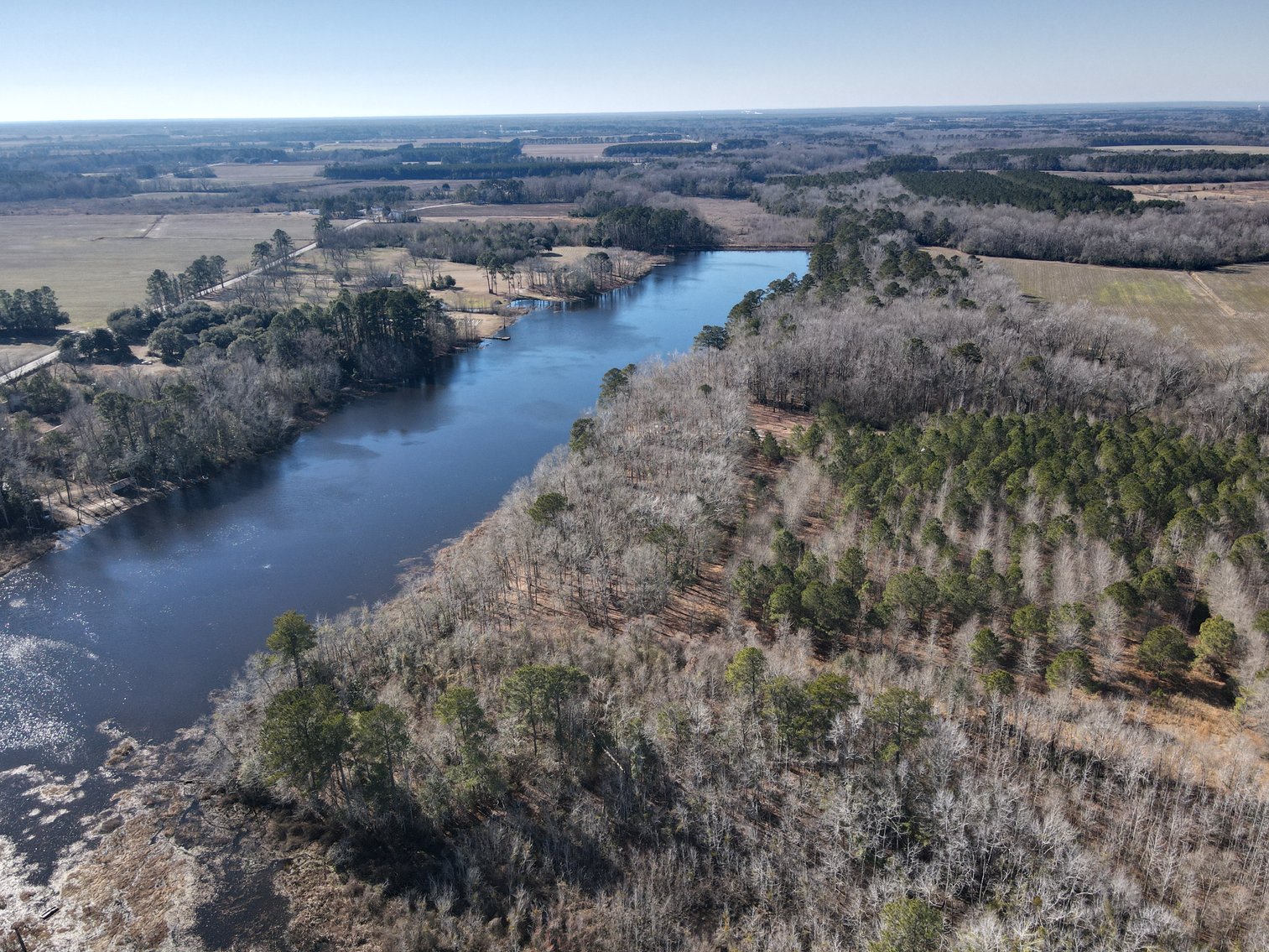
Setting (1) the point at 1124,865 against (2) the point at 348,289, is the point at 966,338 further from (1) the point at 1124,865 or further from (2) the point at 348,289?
(2) the point at 348,289

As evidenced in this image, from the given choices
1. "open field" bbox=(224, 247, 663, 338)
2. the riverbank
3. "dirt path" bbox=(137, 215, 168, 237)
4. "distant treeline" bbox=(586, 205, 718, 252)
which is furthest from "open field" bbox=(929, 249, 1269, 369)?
"dirt path" bbox=(137, 215, 168, 237)

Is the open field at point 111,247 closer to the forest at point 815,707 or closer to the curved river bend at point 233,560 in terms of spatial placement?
the curved river bend at point 233,560

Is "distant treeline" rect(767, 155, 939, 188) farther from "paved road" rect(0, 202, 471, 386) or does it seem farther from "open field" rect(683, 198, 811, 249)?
"paved road" rect(0, 202, 471, 386)

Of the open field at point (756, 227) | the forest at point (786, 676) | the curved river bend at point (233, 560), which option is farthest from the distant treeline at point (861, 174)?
the forest at point (786, 676)

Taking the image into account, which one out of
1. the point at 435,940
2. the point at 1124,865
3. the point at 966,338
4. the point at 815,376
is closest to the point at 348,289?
the point at 815,376

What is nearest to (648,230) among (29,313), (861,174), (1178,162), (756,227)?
(756,227)

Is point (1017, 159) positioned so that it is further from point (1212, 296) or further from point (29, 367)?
point (29, 367)

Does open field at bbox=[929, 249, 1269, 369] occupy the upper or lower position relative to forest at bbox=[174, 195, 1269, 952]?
upper
